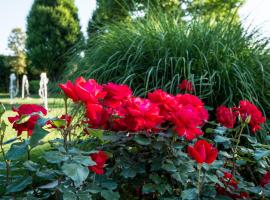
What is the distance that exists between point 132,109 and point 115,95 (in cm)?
8

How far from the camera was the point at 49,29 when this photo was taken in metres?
21.1

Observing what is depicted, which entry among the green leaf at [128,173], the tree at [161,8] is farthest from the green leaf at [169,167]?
the tree at [161,8]

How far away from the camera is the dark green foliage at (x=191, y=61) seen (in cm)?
238

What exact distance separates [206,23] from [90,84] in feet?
6.28

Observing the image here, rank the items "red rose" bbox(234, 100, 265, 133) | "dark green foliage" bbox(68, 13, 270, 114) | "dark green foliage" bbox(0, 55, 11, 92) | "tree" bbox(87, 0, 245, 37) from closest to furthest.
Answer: "red rose" bbox(234, 100, 265, 133) < "dark green foliage" bbox(68, 13, 270, 114) < "tree" bbox(87, 0, 245, 37) < "dark green foliage" bbox(0, 55, 11, 92)

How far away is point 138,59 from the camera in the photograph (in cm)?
251

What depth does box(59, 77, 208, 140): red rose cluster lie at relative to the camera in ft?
3.78

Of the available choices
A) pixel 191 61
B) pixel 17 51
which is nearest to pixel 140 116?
pixel 191 61

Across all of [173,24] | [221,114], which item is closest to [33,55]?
Answer: [173,24]

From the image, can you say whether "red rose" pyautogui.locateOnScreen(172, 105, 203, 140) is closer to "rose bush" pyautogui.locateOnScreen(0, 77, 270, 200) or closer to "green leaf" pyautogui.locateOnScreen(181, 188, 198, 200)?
"rose bush" pyautogui.locateOnScreen(0, 77, 270, 200)

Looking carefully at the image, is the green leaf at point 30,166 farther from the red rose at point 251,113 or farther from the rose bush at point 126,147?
the red rose at point 251,113

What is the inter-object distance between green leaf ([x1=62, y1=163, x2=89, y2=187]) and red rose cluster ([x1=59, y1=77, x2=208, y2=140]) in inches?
8.2

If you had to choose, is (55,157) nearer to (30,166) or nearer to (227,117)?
(30,166)

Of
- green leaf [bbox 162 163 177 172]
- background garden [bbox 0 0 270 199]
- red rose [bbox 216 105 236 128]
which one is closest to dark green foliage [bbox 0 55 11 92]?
background garden [bbox 0 0 270 199]
